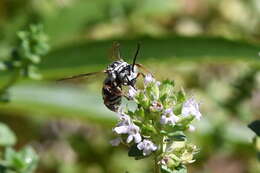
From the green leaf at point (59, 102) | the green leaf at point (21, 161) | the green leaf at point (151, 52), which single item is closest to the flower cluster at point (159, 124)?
the green leaf at point (21, 161)

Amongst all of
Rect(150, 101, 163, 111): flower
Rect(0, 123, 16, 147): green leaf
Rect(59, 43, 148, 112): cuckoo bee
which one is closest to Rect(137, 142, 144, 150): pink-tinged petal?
Rect(150, 101, 163, 111): flower

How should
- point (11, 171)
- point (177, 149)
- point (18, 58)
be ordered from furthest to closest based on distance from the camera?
point (18, 58), point (11, 171), point (177, 149)

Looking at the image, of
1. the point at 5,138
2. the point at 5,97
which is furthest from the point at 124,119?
the point at 5,97

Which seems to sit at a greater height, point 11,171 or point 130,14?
point 130,14

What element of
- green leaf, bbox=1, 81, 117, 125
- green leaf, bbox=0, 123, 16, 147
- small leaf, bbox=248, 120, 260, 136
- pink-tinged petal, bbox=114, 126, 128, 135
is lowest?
pink-tinged petal, bbox=114, 126, 128, 135

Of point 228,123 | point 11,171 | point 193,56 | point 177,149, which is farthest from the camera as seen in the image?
point 228,123

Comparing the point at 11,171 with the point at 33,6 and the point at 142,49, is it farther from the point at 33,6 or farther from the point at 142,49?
the point at 33,6

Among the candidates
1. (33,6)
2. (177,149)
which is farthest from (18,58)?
(33,6)

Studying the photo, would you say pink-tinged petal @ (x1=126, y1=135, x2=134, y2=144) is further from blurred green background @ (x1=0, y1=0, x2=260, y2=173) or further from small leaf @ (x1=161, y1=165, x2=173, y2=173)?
blurred green background @ (x1=0, y1=0, x2=260, y2=173)
